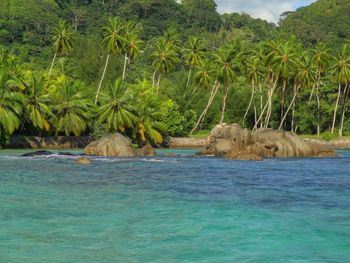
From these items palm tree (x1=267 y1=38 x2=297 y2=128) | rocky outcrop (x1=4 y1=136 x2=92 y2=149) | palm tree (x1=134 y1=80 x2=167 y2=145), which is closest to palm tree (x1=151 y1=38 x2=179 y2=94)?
palm tree (x1=134 y1=80 x2=167 y2=145)

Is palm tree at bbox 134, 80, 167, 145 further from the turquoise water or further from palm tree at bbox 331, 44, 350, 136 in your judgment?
the turquoise water

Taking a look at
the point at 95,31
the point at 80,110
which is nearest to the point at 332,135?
the point at 80,110

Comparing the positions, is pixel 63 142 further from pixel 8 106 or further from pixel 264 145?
pixel 264 145

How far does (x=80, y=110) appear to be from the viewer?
75500 mm

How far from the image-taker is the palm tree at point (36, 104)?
232 ft

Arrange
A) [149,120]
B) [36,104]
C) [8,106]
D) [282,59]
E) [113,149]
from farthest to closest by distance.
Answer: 1. [282,59]
2. [149,120]
3. [36,104]
4. [8,106]
5. [113,149]

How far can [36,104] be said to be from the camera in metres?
71.8

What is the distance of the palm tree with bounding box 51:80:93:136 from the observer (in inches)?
2925

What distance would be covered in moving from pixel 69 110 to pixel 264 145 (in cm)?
3003

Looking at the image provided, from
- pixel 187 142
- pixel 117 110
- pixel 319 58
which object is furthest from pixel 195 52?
pixel 117 110

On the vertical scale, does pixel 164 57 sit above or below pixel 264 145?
above

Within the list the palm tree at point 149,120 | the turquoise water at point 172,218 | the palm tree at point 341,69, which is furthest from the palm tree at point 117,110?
the palm tree at point 341,69

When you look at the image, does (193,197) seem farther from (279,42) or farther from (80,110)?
(279,42)

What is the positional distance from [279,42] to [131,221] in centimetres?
7739
